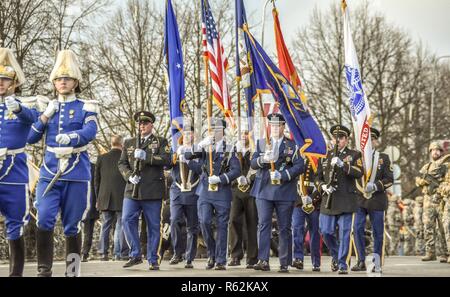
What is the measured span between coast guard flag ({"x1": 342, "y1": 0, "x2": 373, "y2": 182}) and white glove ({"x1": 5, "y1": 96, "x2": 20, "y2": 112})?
635cm

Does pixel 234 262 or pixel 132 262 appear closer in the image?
pixel 132 262

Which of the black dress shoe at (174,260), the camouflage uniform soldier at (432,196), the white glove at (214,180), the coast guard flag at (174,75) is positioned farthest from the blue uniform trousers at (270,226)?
A: the camouflage uniform soldier at (432,196)

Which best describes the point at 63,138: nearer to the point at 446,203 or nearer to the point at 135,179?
the point at 135,179

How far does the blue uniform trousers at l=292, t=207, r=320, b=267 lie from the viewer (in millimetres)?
15781

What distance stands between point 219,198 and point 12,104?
527cm

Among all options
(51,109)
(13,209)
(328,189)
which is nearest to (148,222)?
(328,189)

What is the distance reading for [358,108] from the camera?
15.6m

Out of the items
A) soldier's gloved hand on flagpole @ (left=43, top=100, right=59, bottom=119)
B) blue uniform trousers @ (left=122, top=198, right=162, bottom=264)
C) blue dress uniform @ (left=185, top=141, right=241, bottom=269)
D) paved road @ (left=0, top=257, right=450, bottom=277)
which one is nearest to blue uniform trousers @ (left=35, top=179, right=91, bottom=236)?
soldier's gloved hand on flagpole @ (left=43, top=100, right=59, bottom=119)

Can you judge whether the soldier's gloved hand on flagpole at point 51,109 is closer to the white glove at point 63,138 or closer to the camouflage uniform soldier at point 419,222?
the white glove at point 63,138

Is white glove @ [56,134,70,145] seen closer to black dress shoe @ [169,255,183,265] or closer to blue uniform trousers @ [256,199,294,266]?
blue uniform trousers @ [256,199,294,266]

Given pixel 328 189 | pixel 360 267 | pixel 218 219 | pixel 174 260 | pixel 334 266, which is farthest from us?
pixel 174 260

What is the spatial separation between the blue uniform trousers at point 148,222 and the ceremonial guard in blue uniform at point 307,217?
234 centimetres

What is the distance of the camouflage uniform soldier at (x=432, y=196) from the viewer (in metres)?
19.0

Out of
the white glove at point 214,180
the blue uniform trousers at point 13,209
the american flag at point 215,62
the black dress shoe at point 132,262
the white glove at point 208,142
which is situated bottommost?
the black dress shoe at point 132,262
